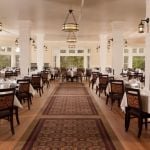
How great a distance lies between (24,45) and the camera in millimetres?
12961

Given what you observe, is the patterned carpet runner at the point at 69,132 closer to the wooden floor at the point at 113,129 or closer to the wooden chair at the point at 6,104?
the wooden floor at the point at 113,129

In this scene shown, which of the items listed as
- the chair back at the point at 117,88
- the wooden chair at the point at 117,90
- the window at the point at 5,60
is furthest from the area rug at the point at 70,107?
the window at the point at 5,60

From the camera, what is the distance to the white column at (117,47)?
13.0 m

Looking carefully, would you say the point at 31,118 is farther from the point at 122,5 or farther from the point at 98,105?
the point at 122,5

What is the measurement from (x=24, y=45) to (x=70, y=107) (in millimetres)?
4557

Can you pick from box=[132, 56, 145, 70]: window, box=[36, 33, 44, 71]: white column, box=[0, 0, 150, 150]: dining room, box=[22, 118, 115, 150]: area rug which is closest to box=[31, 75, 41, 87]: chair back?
box=[0, 0, 150, 150]: dining room

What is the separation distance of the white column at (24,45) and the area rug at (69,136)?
5894 mm

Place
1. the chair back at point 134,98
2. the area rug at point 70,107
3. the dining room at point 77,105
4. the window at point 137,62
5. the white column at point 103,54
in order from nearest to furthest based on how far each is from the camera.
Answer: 1. the dining room at point 77,105
2. the chair back at point 134,98
3. the area rug at point 70,107
4. the white column at point 103,54
5. the window at point 137,62

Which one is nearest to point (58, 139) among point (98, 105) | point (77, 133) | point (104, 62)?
point (77, 133)

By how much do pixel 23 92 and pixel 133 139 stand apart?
3936 mm

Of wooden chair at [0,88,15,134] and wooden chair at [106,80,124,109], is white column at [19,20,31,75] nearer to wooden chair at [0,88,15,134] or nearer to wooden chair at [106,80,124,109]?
wooden chair at [106,80,124,109]

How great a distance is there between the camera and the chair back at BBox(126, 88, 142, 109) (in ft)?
19.0

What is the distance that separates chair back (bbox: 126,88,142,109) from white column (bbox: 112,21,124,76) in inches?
272

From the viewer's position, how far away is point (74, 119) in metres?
7.59
